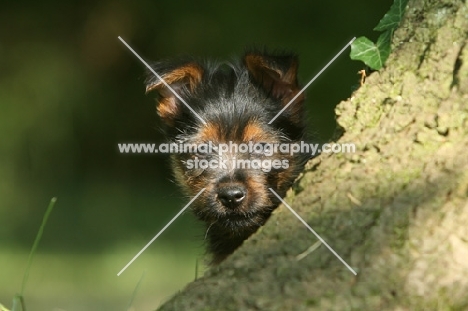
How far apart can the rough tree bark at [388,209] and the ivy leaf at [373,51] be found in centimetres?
14

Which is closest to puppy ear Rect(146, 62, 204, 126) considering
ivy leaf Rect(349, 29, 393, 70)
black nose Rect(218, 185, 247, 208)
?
black nose Rect(218, 185, 247, 208)

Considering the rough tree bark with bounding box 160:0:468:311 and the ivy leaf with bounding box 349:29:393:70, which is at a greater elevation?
the ivy leaf with bounding box 349:29:393:70

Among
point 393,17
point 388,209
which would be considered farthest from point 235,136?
point 388,209

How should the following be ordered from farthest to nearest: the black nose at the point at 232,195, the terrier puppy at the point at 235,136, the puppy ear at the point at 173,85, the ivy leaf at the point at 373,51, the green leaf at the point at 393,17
Result: the puppy ear at the point at 173,85 → the terrier puppy at the point at 235,136 → the black nose at the point at 232,195 → the green leaf at the point at 393,17 → the ivy leaf at the point at 373,51

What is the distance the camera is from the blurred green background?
479 inches

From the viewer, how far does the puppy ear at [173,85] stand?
6.43 metres

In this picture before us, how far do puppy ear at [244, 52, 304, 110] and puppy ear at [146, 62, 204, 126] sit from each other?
0.44m

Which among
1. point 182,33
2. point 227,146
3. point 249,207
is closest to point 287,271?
point 249,207

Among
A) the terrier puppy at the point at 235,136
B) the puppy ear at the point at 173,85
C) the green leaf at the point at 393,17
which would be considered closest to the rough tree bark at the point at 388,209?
the green leaf at the point at 393,17

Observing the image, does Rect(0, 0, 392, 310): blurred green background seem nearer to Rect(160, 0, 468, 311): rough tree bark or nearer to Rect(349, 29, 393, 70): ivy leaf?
Rect(349, 29, 393, 70): ivy leaf

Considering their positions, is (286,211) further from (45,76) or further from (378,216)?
(45,76)

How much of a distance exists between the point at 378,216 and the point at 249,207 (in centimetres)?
273

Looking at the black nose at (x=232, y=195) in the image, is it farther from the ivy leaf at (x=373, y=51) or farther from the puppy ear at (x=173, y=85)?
the ivy leaf at (x=373, y=51)

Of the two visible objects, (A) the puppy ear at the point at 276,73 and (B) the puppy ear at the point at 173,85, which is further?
(B) the puppy ear at the point at 173,85
